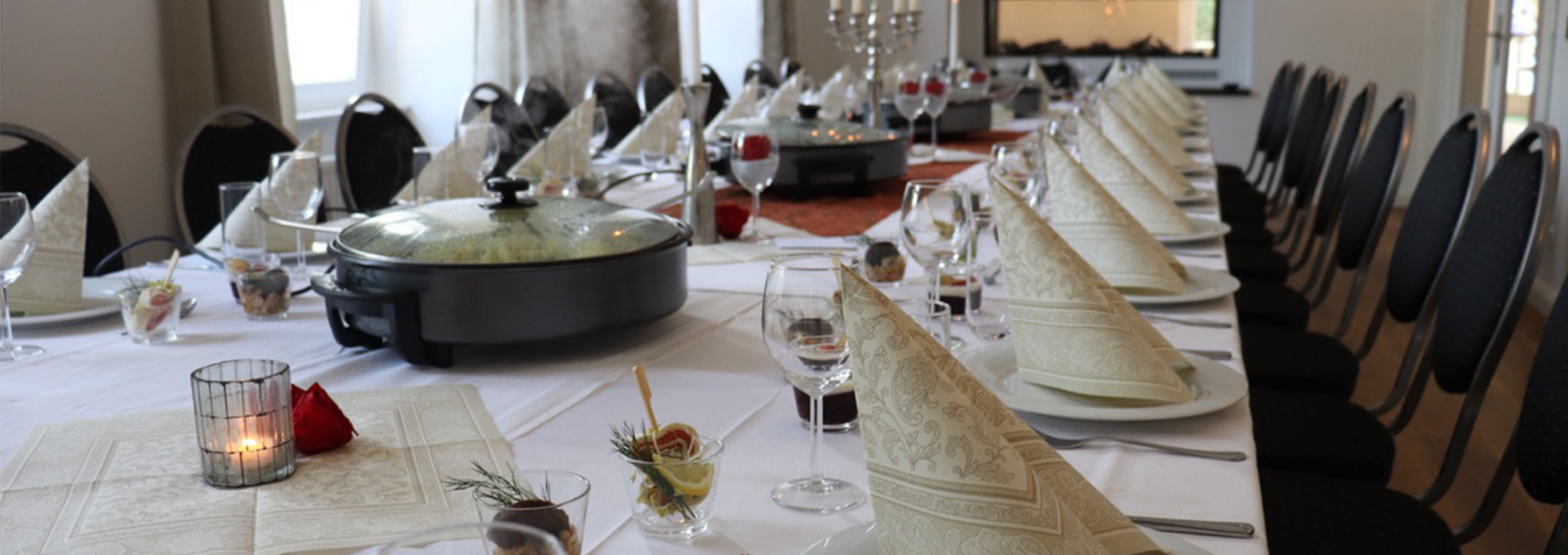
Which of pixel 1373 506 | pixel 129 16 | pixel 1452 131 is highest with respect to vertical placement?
pixel 129 16

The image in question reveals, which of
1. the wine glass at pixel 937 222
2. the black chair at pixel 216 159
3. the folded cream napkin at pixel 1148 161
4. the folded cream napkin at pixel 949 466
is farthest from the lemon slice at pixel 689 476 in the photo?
the black chair at pixel 216 159

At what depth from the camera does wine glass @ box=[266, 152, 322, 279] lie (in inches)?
69.8

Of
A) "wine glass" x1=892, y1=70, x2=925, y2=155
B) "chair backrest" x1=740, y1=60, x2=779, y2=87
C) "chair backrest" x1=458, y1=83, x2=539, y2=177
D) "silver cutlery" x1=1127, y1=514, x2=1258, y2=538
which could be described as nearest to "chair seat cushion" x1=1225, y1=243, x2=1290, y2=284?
"wine glass" x1=892, y1=70, x2=925, y2=155

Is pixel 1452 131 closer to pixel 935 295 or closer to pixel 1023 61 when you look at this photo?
pixel 935 295

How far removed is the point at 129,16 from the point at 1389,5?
606cm

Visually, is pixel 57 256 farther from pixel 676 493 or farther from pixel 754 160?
pixel 676 493

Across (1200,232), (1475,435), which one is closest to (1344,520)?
(1200,232)

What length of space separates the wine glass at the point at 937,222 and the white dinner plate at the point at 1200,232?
0.76 meters

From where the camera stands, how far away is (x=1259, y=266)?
3.26 meters

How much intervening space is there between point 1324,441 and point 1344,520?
318mm

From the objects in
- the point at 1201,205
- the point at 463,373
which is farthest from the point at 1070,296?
the point at 1201,205

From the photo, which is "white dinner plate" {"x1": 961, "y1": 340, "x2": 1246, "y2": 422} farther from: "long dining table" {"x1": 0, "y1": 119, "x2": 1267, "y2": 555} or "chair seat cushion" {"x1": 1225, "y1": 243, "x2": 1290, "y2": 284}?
"chair seat cushion" {"x1": 1225, "y1": 243, "x2": 1290, "y2": 284}

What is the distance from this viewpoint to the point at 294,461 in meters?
1.12

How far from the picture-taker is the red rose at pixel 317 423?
1149 millimetres
